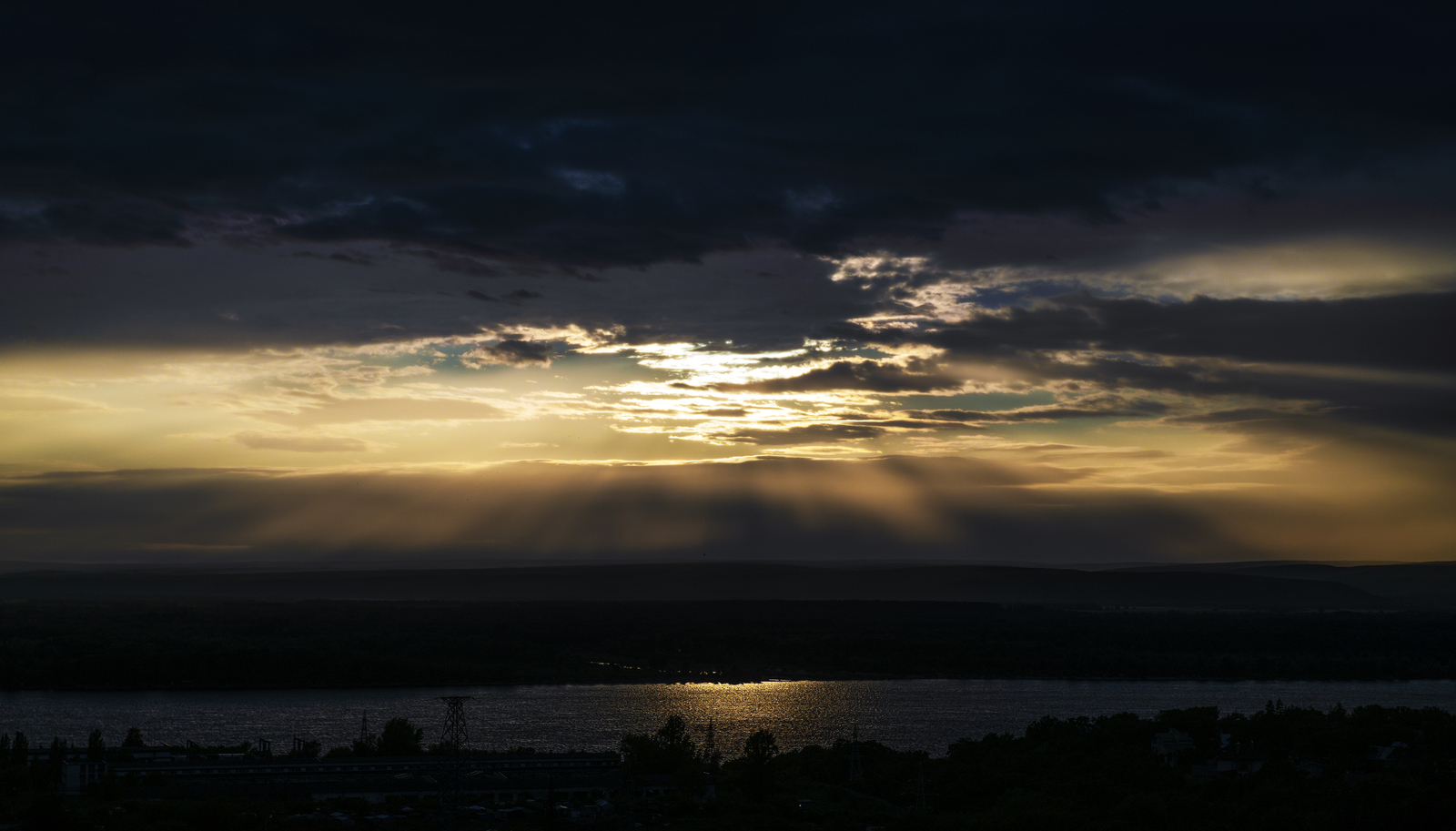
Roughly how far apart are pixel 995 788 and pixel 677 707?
3417 centimetres

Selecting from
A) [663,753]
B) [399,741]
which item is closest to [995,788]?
→ [663,753]

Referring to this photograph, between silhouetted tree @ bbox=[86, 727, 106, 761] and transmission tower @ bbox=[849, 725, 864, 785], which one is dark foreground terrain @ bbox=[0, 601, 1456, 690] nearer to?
silhouetted tree @ bbox=[86, 727, 106, 761]

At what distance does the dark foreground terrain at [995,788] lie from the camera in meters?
31.2

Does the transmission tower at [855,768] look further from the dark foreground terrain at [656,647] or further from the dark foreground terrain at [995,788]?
the dark foreground terrain at [656,647]

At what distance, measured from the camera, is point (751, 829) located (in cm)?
3209

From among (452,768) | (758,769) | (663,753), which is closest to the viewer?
(452,768)

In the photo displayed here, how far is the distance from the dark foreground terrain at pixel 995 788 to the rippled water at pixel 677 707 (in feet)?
34.4

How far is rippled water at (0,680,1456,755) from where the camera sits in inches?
2297

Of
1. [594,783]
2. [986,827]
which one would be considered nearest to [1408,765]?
[986,827]

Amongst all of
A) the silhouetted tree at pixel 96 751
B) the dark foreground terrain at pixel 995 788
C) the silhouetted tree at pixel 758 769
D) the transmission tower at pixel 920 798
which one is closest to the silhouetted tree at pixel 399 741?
the dark foreground terrain at pixel 995 788

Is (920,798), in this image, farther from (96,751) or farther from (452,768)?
(96,751)

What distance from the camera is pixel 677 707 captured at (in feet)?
232

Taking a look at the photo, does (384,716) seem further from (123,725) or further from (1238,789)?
(1238,789)

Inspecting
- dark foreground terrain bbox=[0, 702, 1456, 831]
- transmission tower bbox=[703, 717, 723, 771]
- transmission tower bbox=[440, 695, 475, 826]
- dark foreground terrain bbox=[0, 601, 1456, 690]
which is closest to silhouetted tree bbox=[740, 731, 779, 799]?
dark foreground terrain bbox=[0, 702, 1456, 831]
